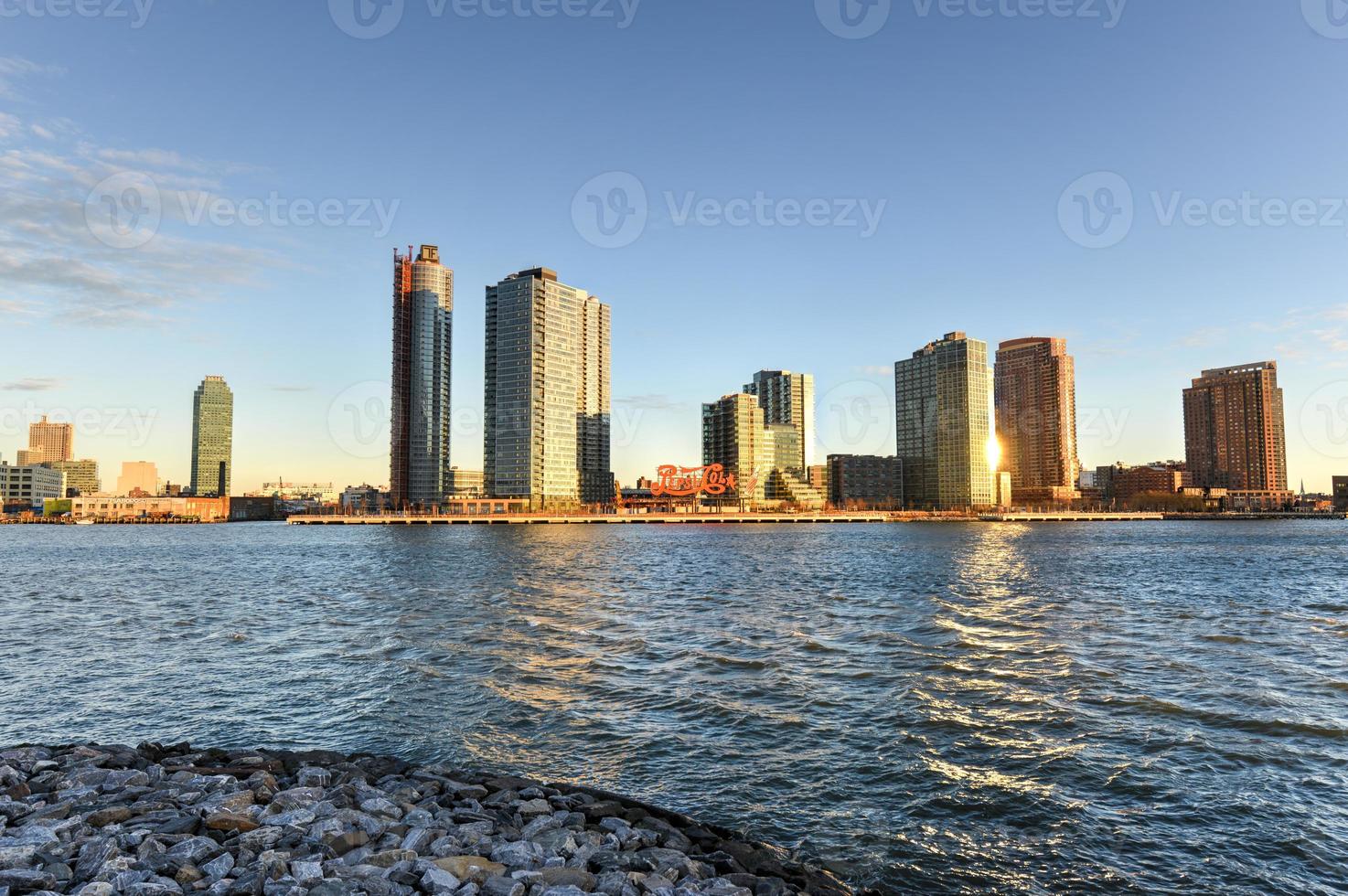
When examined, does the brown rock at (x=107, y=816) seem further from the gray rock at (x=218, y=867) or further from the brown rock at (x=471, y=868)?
the brown rock at (x=471, y=868)

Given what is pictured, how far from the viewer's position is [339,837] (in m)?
11.3

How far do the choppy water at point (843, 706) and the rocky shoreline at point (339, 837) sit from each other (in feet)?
8.79

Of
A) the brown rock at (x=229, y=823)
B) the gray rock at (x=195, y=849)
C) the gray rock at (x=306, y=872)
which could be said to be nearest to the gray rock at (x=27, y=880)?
the gray rock at (x=195, y=849)

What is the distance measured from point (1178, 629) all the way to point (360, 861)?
1598 inches

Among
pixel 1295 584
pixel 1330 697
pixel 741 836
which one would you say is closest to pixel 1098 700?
pixel 1330 697

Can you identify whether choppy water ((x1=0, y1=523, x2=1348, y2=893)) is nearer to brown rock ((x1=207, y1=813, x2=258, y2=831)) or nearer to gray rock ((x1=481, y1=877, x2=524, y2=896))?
gray rock ((x1=481, y1=877, x2=524, y2=896))

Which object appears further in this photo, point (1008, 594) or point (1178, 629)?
point (1008, 594)

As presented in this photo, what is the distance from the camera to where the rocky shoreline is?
9.92 metres

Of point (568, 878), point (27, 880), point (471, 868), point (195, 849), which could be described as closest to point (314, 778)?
point (195, 849)

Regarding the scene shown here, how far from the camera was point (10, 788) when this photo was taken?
1345cm

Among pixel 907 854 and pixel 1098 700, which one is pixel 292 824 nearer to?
pixel 907 854

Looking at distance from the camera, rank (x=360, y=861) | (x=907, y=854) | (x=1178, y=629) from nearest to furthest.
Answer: (x=360, y=861)
(x=907, y=854)
(x=1178, y=629)

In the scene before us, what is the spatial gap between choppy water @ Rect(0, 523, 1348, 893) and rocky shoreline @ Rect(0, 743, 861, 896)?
8.79 feet

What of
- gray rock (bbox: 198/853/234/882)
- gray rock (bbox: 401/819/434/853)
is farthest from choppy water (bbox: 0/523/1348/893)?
gray rock (bbox: 198/853/234/882)
